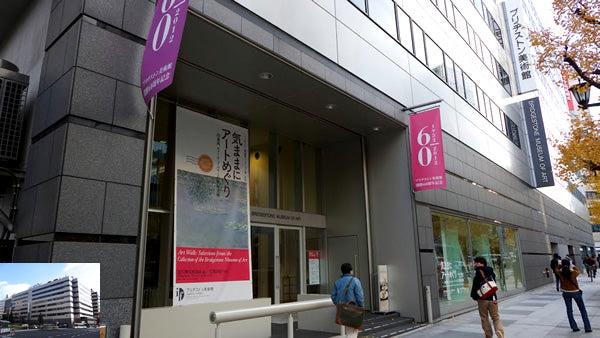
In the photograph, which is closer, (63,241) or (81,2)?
(63,241)

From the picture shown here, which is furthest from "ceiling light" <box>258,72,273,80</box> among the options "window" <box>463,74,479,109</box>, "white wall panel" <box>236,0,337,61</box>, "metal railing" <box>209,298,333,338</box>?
"window" <box>463,74,479,109</box>

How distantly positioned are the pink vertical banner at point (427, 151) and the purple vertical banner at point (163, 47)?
8.56m

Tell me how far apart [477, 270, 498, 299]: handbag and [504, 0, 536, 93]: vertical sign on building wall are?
20193mm

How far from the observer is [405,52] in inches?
A: 509

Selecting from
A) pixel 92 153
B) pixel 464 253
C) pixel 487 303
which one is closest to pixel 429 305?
pixel 487 303

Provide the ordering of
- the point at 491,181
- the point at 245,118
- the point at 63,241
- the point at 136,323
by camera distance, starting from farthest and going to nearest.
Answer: the point at 491,181 → the point at 245,118 → the point at 136,323 → the point at 63,241

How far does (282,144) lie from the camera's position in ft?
41.0

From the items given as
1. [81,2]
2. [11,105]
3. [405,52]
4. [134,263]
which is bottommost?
[134,263]

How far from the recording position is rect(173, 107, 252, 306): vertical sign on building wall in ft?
27.2

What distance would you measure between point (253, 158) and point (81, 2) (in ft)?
22.4

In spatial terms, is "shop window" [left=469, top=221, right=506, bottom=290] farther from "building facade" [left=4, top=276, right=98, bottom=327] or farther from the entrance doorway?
"building facade" [left=4, top=276, right=98, bottom=327]

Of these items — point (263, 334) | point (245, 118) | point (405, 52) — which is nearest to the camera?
point (263, 334)

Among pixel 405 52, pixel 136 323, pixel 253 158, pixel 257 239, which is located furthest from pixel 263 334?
pixel 405 52

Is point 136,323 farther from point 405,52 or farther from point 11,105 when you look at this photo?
point 405,52
